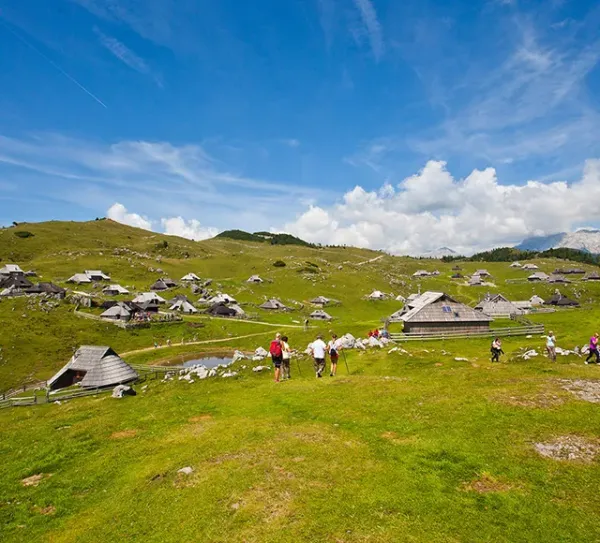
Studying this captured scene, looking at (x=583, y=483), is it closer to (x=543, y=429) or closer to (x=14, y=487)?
(x=543, y=429)

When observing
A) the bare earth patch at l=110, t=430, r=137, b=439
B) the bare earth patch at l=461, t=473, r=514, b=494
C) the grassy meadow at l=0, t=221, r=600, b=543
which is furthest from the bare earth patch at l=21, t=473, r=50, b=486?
the bare earth patch at l=461, t=473, r=514, b=494

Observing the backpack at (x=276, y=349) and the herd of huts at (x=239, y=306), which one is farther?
the herd of huts at (x=239, y=306)

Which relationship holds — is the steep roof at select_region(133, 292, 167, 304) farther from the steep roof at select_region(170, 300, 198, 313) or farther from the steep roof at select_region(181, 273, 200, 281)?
the steep roof at select_region(181, 273, 200, 281)

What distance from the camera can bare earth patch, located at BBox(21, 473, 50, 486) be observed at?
15641 mm

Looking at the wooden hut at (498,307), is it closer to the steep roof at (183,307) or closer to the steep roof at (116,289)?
the steep roof at (183,307)

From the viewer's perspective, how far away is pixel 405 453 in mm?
14305

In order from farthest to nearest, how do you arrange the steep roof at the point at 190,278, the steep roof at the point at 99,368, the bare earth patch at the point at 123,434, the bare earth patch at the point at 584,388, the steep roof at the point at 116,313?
the steep roof at the point at 190,278 → the steep roof at the point at 116,313 → the steep roof at the point at 99,368 → the bare earth patch at the point at 123,434 → the bare earth patch at the point at 584,388

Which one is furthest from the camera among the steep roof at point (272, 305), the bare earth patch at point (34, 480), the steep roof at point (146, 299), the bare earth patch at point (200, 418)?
the steep roof at point (272, 305)

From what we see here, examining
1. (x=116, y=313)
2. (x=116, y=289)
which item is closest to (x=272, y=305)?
(x=116, y=313)

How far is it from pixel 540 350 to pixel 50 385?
191 feet

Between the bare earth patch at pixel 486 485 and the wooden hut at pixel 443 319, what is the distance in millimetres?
49749

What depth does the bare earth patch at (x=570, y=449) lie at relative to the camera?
13.3m

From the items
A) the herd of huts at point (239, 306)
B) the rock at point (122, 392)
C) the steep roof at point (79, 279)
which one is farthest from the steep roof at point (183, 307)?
the rock at point (122, 392)

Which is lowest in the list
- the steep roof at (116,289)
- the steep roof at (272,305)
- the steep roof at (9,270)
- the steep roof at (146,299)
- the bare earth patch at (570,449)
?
the bare earth patch at (570,449)
